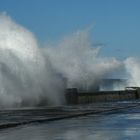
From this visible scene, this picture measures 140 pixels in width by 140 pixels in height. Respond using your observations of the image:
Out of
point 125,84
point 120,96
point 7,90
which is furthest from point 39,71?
point 125,84

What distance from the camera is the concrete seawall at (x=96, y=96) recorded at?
47.7 metres

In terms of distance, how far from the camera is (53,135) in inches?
655

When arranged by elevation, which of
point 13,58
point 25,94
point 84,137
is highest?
point 13,58

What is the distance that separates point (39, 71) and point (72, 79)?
19577 mm

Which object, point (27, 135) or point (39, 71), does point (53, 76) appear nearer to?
point (39, 71)

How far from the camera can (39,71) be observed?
45219 mm

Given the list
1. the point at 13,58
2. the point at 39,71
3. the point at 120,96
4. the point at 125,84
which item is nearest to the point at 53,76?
the point at 39,71

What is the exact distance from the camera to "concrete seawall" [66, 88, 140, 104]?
47.7 metres

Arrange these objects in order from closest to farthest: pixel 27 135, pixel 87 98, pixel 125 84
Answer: pixel 27 135 < pixel 87 98 < pixel 125 84

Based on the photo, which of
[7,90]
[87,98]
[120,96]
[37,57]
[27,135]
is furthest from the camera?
[120,96]

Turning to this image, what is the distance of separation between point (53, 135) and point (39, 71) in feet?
94.3

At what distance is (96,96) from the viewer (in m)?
54.0

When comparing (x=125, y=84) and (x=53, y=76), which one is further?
(x=125, y=84)

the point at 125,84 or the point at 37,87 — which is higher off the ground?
the point at 125,84
